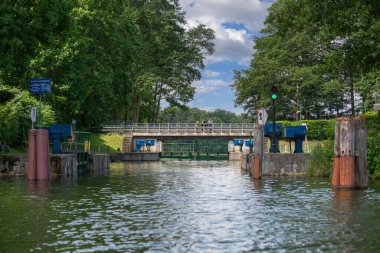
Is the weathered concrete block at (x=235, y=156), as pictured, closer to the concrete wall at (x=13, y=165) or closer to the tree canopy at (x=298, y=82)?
the tree canopy at (x=298, y=82)

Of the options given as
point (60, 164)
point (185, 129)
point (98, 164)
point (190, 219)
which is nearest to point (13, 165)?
point (60, 164)

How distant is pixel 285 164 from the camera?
95.4 feet

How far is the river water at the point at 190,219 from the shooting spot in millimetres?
10672

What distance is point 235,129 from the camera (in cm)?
6994

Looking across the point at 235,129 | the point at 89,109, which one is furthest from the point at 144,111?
the point at 89,109

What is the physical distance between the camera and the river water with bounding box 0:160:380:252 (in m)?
10.7

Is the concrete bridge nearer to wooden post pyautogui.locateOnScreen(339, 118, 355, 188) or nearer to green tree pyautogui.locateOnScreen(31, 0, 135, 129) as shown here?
green tree pyautogui.locateOnScreen(31, 0, 135, 129)

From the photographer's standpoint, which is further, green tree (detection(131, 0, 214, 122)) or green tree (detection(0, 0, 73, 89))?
green tree (detection(131, 0, 214, 122))

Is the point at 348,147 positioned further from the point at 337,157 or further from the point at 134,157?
the point at 134,157

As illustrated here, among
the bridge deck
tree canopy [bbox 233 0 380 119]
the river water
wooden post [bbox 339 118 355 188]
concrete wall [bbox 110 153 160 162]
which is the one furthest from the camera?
tree canopy [bbox 233 0 380 119]

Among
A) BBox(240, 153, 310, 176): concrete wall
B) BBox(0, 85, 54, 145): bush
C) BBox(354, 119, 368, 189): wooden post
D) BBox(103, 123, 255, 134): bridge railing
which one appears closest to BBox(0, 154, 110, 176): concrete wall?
BBox(0, 85, 54, 145): bush

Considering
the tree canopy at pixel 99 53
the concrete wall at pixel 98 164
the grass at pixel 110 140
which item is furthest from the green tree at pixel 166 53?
the concrete wall at pixel 98 164

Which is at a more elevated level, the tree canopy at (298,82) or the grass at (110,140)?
the tree canopy at (298,82)

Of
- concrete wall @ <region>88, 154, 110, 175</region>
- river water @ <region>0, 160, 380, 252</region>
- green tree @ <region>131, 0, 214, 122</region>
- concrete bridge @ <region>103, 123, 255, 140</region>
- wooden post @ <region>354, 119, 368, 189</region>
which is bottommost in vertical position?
river water @ <region>0, 160, 380, 252</region>
